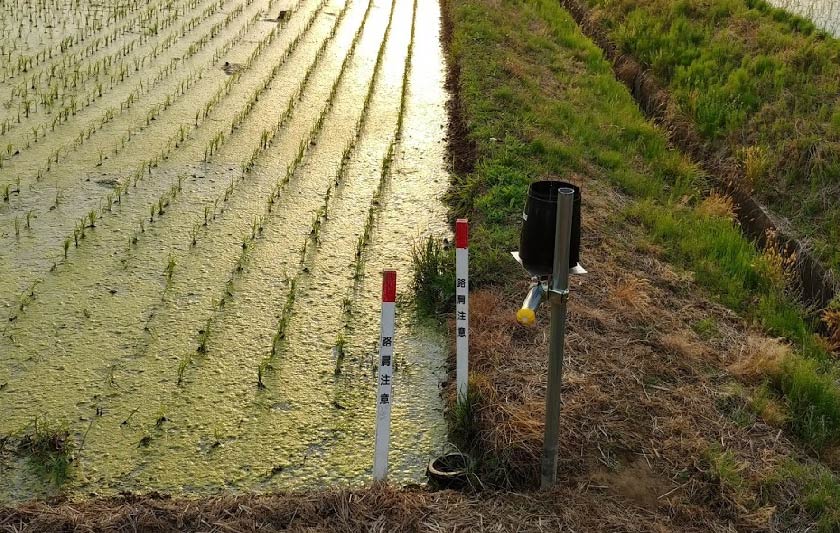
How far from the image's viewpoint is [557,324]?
2.55 metres

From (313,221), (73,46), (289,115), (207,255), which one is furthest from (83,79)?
(207,255)

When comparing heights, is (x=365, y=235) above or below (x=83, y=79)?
below

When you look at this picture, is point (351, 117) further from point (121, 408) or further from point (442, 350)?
point (121, 408)

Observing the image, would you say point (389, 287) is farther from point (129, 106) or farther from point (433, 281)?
point (129, 106)

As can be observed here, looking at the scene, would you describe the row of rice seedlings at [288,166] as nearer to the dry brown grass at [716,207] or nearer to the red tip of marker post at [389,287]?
the red tip of marker post at [389,287]

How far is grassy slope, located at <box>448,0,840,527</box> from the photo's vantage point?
382cm

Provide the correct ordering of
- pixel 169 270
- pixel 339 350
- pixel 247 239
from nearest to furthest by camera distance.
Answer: pixel 339 350 → pixel 169 270 → pixel 247 239

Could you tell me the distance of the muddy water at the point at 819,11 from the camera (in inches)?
342

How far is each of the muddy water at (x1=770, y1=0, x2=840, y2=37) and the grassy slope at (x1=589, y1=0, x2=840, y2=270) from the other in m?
0.39

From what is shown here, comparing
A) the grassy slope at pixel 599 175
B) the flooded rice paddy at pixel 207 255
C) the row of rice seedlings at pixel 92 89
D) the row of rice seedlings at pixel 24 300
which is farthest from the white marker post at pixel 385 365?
the row of rice seedlings at pixel 92 89

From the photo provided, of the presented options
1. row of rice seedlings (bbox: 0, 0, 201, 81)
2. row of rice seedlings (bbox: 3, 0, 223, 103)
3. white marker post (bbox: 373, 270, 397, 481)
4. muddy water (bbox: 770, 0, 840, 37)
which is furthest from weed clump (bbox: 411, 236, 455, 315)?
muddy water (bbox: 770, 0, 840, 37)

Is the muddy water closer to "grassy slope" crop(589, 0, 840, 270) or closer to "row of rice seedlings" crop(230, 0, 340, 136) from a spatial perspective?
"grassy slope" crop(589, 0, 840, 270)

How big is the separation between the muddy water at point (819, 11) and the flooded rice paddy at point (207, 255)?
13.6 ft

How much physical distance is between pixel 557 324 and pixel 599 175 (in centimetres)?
358
